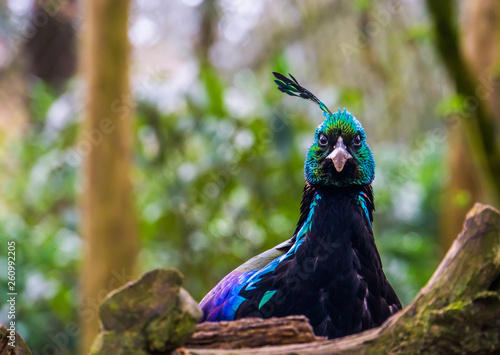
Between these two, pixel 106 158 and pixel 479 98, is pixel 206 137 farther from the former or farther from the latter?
pixel 479 98

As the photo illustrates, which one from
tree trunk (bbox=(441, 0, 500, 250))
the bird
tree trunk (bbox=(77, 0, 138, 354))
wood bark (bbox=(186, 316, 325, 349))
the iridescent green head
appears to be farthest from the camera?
tree trunk (bbox=(441, 0, 500, 250))

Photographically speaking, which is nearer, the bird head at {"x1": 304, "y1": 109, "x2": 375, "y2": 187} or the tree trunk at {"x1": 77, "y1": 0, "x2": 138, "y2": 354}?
the bird head at {"x1": 304, "y1": 109, "x2": 375, "y2": 187}

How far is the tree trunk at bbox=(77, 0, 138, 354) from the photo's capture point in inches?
181

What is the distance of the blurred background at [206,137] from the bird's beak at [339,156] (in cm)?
216

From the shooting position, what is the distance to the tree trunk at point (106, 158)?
4.59 meters

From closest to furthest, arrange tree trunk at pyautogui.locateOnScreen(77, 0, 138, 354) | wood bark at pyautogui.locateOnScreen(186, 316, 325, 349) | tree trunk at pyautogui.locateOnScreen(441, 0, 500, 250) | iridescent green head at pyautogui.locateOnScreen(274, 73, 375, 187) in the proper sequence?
wood bark at pyautogui.locateOnScreen(186, 316, 325, 349) → iridescent green head at pyautogui.locateOnScreen(274, 73, 375, 187) → tree trunk at pyautogui.locateOnScreen(77, 0, 138, 354) → tree trunk at pyautogui.locateOnScreen(441, 0, 500, 250)

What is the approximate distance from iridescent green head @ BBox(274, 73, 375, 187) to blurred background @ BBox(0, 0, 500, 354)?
2052 mm

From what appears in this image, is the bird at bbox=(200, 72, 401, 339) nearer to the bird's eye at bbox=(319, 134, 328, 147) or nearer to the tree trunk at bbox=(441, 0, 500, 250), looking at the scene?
the bird's eye at bbox=(319, 134, 328, 147)

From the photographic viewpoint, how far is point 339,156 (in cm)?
219

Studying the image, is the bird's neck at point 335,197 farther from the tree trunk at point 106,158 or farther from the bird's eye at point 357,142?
the tree trunk at point 106,158

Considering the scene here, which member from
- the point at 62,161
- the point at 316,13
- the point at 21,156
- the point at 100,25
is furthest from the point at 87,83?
the point at 316,13

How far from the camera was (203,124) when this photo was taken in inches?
211

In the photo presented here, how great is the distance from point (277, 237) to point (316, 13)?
356 cm

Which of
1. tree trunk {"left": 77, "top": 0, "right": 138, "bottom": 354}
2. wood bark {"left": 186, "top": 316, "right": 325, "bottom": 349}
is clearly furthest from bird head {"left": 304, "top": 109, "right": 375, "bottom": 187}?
tree trunk {"left": 77, "top": 0, "right": 138, "bottom": 354}
